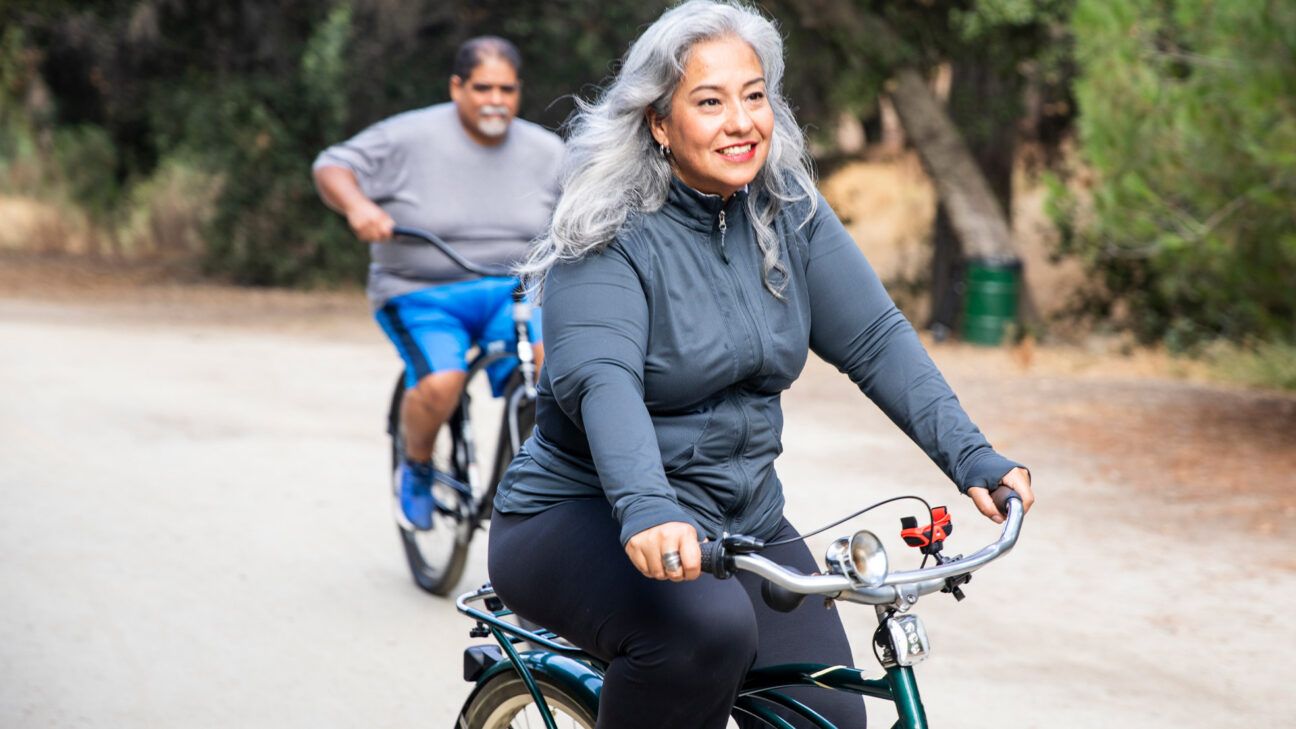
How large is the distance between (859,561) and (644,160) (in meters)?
0.89

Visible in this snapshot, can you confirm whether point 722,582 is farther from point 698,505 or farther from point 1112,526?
point 1112,526

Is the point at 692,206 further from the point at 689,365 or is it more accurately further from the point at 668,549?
the point at 668,549

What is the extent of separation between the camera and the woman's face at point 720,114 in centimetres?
302

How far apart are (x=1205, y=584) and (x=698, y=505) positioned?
4289 mm

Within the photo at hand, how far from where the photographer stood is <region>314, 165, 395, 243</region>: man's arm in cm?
591

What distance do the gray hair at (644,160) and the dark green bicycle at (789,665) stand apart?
0.60m

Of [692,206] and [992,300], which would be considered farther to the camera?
[992,300]

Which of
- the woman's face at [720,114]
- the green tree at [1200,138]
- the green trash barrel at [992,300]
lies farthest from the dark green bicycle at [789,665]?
the green trash barrel at [992,300]

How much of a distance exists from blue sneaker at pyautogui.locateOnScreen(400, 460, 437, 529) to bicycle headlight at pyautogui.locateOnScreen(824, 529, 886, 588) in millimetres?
3889

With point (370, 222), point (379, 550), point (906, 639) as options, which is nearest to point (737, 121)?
point (906, 639)

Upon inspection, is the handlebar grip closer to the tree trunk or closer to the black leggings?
the black leggings

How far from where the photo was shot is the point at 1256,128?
901 centimetres

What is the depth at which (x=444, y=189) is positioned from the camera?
20.4 ft

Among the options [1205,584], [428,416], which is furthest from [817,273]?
[1205,584]
